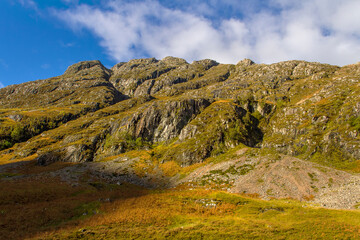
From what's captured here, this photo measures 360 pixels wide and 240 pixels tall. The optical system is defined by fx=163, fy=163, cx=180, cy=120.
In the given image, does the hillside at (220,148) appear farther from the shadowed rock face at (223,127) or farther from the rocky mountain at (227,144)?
the shadowed rock face at (223,127)

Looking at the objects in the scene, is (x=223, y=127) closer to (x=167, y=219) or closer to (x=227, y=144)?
(x=227, y=144)

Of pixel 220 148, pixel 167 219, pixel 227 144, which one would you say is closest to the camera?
pixel 167 219

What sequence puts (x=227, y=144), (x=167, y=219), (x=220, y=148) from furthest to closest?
(x=227, y=144) < (x=220, y=148) < (x=167, y=219)

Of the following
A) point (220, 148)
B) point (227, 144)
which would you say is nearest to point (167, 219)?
point (220, 148)

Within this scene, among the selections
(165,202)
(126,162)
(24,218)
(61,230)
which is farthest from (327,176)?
(126,162)

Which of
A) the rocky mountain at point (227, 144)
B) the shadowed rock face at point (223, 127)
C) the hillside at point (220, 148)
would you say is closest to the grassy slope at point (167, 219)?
the hillside at point (220, 148)

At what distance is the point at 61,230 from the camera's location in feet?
70.3

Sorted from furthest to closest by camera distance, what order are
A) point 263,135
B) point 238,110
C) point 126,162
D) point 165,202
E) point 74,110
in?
point 74,110 < point 238,110 < point 263,135 < point 126,162 < point 165,202

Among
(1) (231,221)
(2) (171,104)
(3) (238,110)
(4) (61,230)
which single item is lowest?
A: (1) (231,221)

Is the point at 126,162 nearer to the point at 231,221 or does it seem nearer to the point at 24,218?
the point at 24,218

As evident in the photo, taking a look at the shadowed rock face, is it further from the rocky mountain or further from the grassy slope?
the grassy slope

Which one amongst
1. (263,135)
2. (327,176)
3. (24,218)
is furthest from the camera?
(263,135)

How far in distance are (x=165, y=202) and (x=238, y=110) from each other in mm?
101011

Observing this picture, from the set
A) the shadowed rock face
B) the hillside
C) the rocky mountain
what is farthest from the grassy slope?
the shadowed rock face
